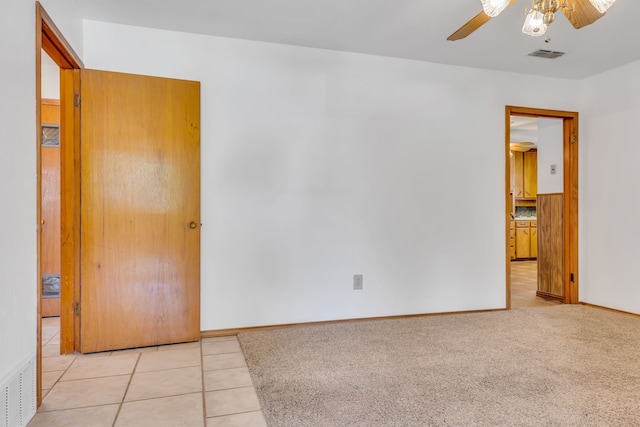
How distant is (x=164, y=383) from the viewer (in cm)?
230

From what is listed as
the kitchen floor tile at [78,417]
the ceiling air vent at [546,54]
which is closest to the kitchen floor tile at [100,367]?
the kitchen floor tile at [78,417]

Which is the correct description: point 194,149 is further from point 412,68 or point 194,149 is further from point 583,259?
point 583,259

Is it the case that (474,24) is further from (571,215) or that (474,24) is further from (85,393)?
(571,215)

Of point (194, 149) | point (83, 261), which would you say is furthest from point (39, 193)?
point (194, 149)

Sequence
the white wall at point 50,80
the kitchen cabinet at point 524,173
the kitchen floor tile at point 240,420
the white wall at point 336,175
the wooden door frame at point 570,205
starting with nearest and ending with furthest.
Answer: the kitchen floor tile at point 240,420 < the white wall at point 336,175 < the white wall at point 50,80 < the wooden door frame at point 570,205 < the kitchen cabinet at point 524,173

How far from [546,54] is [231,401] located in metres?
3.86

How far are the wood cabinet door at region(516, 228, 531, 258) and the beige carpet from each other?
4586 mm

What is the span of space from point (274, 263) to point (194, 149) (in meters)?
1.14

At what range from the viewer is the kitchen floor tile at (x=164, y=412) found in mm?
1860

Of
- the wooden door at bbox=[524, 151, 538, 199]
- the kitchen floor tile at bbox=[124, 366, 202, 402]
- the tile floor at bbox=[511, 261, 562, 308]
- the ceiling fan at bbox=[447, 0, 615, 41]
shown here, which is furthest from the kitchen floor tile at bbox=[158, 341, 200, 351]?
the wooden door at bbox=[524, 151, 538, 199]

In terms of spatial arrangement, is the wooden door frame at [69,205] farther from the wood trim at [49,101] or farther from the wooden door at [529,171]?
the wooden door at [529,171]

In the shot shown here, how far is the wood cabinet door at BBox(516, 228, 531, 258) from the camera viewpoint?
7987 millimetres

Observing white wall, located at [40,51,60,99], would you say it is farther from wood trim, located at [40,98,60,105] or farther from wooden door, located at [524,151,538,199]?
wooden door, located at [524,151,538,199]
